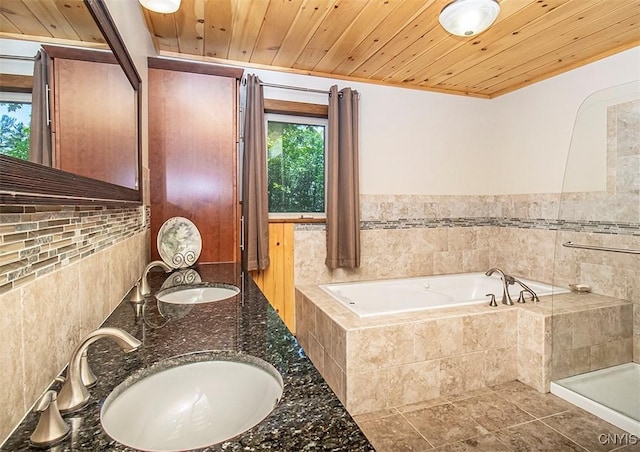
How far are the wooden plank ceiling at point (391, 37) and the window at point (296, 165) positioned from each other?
0.45 meters

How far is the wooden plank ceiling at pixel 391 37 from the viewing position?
2006mm

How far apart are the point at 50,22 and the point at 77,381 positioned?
686mm

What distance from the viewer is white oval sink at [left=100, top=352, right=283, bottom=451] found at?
0.65m

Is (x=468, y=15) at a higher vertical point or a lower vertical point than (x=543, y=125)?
higher

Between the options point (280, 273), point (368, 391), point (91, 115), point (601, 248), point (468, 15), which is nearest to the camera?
point (91, 115)

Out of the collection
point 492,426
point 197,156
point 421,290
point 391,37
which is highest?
point 391,37

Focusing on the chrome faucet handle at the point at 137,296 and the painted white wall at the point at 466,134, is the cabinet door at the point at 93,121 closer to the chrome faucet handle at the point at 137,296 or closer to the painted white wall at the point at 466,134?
the chrome faucet handle at the point at 137,296

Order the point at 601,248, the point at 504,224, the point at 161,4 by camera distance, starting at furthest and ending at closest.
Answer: the point at 504,224 → the point at 601,248 → the point at 161,4

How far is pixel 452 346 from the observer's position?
2.15 metres

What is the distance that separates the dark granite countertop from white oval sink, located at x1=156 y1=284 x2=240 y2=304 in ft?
0.51

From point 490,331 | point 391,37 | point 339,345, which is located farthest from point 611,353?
point 391,37

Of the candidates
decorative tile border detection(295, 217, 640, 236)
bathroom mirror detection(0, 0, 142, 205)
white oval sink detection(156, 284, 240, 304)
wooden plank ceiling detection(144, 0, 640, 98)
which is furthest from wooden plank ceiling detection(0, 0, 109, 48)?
decorative tile border detection(295, 217, 640, 236)

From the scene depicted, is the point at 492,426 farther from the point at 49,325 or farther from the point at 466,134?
the point at 466,134

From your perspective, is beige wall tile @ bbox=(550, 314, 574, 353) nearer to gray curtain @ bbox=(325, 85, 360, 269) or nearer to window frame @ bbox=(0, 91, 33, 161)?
gray curtain @ bbox=(325, 85, 360, 269)
